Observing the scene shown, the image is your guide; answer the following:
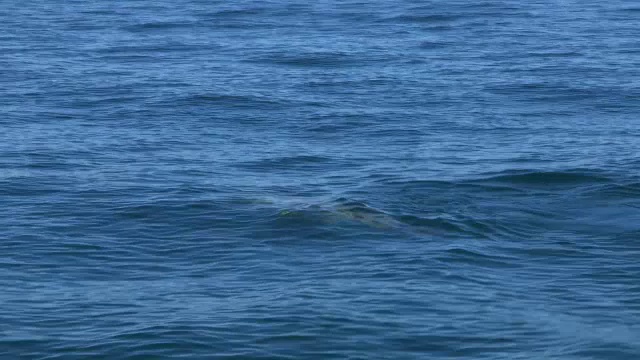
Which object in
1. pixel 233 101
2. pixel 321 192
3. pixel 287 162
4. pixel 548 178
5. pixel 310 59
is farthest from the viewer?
pixel 310 59

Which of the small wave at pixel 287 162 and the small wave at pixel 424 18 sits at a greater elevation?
the small wave at pixel 287 162

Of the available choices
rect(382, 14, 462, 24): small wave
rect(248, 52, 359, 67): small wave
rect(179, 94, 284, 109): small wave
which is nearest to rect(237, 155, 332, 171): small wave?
rect(179, 94, 284, 109): small wave

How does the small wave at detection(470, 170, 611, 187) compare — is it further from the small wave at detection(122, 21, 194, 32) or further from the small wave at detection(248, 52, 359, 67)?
the small wave at detection(122, 21, 194, 32)

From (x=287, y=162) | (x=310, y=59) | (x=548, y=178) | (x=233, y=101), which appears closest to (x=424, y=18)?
(x=310, y=59)

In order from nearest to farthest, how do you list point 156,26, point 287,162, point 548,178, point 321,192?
point 321,192 < point 548,178 < point 287,162 < point 156,26

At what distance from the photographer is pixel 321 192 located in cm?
2698

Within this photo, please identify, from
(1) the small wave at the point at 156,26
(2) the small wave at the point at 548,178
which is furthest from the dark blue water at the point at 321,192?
(1) the small wave at the point at 156,26

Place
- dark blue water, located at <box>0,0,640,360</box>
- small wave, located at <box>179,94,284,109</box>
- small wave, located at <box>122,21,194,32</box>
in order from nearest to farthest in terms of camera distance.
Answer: dark blue water, located at <box>0,0,640,360</box> < small wave, located at <box>179,94,284,109</box> < small wave, located at <box>122,21,194,32</box>

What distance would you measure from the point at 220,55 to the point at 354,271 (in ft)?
72.1

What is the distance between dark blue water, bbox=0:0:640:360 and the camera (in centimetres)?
1950

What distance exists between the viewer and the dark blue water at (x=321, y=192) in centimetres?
1950

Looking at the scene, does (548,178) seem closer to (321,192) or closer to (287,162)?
(321,192)

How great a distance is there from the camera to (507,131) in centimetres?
3275

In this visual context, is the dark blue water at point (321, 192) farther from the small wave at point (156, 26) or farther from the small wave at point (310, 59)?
the small wave at point (156, 26)
